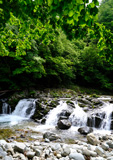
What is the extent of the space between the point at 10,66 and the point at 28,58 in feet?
10.5

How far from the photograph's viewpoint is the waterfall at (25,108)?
11609 mm

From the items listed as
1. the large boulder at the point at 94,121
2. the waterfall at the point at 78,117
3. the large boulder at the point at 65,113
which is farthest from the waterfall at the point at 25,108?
the large boulder at the point at 94,121

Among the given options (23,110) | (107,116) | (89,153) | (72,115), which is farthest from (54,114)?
(89,153)

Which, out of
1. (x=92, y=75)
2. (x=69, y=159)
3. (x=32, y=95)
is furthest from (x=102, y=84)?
(x=69, y=159)

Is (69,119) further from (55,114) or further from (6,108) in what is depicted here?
(6,108)

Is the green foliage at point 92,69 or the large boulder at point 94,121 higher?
the green foliage at point 92,69

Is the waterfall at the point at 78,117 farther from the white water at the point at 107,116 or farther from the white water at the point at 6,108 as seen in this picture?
the white water at the point at 6,108

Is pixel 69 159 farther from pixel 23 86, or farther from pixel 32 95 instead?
pixel 23 86

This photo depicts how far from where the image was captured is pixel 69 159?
3910 mm

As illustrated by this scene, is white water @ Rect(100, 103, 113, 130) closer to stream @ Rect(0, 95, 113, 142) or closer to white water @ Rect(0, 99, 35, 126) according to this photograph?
stream @ Rect(0, 95, 113, 142)

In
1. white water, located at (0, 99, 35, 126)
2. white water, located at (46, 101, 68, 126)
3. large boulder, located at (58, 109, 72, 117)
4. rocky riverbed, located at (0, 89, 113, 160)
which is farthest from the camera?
white water, located at (0, 99, 35, 126)

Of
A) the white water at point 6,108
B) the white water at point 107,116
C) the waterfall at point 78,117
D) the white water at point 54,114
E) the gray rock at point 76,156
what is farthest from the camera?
the white water at point 6,108

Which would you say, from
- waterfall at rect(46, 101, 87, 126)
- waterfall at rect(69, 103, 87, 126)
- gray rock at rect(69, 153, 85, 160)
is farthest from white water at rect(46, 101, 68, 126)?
gray rock at rect(69, 153, 85, 160)

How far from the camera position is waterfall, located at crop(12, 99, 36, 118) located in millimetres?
11609
